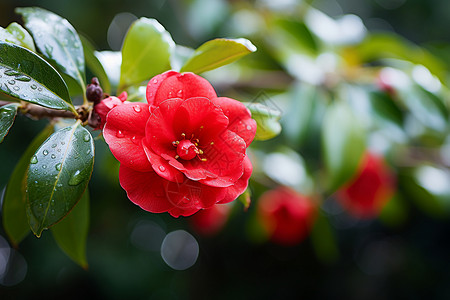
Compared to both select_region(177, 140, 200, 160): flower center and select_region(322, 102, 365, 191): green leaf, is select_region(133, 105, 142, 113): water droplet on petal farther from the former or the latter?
select_region(322, 102, 365, 191): green leaf

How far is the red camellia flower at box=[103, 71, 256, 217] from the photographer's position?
18.0 inches

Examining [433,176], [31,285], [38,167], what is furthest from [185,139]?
[31,285]

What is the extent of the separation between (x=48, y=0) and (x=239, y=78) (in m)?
1.05

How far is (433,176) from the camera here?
1.46 m

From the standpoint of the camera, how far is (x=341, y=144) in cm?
105

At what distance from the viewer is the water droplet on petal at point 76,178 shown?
0.46 m

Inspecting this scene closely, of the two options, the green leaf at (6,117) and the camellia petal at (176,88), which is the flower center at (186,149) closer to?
the camellia petal at (176,88)

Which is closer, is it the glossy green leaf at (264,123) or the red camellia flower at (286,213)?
the glossy green leaf at (264,123)

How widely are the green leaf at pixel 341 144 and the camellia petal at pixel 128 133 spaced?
2.18ft

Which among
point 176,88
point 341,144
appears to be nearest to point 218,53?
point 176,88

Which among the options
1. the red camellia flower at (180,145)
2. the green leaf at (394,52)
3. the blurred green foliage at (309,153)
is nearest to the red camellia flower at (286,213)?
the blurred green foliage at (309,153)

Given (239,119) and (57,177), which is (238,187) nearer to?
(239,119)

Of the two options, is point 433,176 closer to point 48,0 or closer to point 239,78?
point 239,78

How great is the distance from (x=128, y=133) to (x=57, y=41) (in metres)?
0.23
